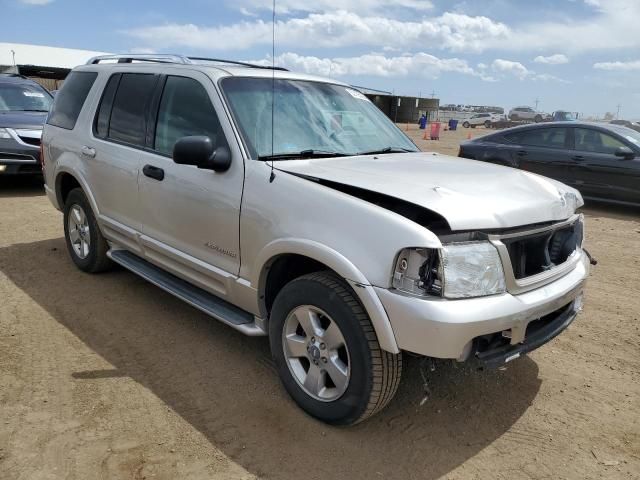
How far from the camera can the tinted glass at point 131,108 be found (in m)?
4.27

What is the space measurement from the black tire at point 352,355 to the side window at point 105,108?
2.71 m

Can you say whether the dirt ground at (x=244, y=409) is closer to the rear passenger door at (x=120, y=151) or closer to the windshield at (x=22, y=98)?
the rear passenger door at (x=120, y=151)

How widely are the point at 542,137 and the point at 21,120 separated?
9.24 meters

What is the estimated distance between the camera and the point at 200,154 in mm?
3225

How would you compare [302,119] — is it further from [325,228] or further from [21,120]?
[21,120]

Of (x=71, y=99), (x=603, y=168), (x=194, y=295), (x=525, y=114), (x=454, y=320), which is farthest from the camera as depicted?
(x=525, y=114)

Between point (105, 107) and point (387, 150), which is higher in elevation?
point (105, 107)

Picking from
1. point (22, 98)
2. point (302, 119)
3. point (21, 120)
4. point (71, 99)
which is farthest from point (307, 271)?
point (22, 98)

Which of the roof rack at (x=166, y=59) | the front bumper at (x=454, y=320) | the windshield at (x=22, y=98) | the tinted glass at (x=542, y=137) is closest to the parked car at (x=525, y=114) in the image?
the tinted glass at (x=542, y=137)

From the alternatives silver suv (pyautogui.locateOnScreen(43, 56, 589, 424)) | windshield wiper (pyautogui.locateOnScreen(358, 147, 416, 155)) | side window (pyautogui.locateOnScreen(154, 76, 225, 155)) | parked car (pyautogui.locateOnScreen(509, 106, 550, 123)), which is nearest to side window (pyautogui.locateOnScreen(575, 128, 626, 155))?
silver suv (pyautogui.locateOnScreen(43, 56, 589, 424))

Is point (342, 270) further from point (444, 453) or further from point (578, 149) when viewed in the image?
point (578, 149)

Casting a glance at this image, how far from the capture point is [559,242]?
3203mm

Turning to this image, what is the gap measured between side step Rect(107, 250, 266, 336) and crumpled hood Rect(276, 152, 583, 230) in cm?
99

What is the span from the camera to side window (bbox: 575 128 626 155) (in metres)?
9.14
